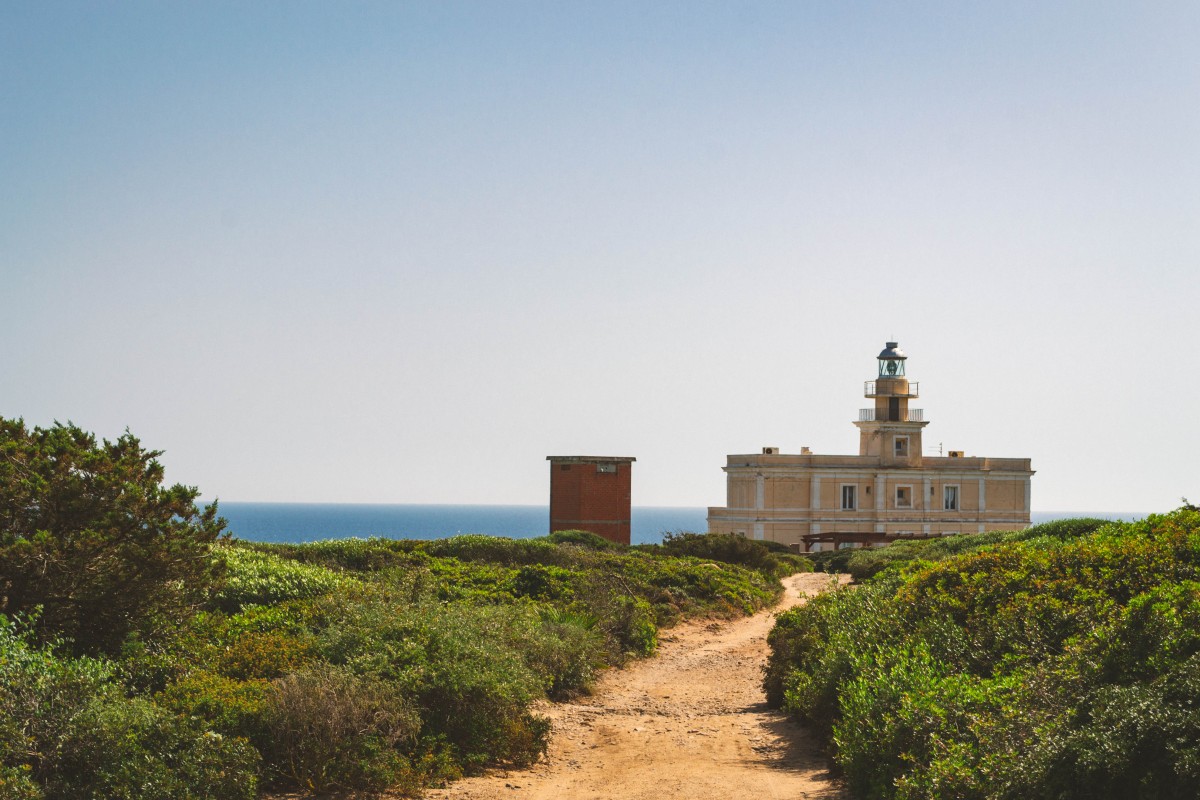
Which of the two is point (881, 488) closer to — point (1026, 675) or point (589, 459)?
point (589, 459)

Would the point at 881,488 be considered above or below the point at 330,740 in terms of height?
above

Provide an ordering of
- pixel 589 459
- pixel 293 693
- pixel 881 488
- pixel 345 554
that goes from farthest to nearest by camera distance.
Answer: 1. pixel 881 488
2. pixel 589 459
3. pixel 345 554
4. pixel 293 693

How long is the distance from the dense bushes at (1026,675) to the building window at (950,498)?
1874 inches

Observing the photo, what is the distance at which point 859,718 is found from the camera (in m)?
9.27

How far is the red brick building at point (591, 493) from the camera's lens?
4378 centimetres

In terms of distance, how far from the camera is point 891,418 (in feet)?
200

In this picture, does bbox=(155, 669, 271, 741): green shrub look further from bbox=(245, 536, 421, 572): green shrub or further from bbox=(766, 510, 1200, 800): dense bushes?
bbox=(245, 536, 421, 572): green shrub

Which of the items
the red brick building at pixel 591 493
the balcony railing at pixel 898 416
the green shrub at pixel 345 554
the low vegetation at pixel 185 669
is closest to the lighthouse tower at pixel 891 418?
the balcony railing at pixel 898 416

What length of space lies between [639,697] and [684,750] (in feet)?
11.3

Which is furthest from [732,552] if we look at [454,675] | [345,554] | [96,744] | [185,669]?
[96,744]

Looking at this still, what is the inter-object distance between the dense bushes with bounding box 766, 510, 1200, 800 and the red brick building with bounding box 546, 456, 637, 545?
30.0m

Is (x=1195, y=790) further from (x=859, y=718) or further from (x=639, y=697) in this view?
(x=639, y=697)

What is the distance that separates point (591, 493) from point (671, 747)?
32.5 metres

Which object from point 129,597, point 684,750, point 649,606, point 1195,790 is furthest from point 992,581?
point 649,606
